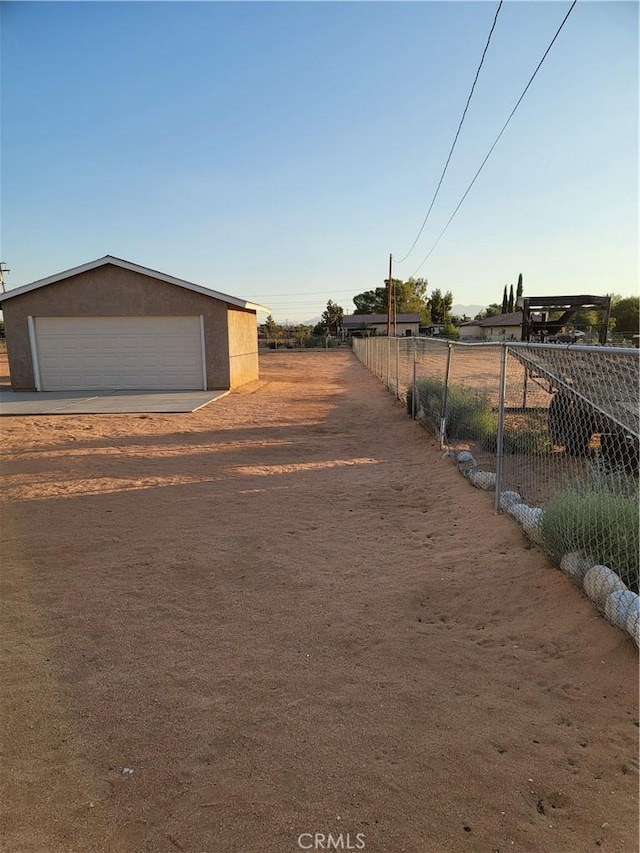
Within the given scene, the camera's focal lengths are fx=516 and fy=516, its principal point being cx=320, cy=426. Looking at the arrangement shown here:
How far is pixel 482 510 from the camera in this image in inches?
214

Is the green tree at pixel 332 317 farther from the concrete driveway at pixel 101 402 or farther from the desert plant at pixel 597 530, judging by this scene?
the desert plant at pixel 597 530

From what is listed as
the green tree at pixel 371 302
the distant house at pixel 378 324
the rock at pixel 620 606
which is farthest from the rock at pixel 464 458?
the green tree at pixel 371 302

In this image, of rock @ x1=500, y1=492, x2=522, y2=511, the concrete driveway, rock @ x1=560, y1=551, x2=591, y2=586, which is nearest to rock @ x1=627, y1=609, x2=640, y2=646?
rock @ x1=560, y1=551, x2=591, y2=586

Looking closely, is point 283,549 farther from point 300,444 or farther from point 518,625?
point 300,444

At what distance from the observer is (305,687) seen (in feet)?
9.20

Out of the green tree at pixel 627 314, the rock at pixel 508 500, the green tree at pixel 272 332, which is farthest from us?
the green tree at pixel 272 332

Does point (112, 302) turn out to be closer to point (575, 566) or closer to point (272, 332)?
point (575, 566)

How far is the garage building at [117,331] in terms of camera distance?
1664 centimetres

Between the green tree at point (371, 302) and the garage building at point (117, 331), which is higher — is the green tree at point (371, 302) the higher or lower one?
the higher one

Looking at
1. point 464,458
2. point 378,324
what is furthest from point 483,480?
point 378,324

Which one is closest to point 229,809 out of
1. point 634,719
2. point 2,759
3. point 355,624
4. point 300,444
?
point 2,759

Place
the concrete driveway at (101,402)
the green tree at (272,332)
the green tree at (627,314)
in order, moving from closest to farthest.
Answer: the concrete driveway at (101,402)
the green tree at (627,314)
the green tree at (272,332)

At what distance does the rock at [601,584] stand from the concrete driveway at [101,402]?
10.8m
